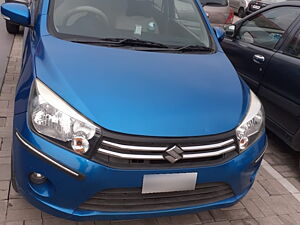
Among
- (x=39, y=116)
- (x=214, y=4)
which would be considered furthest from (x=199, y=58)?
(x=214, y=4)

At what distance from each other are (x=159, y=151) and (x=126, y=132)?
21cm

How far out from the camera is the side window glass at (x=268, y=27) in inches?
146

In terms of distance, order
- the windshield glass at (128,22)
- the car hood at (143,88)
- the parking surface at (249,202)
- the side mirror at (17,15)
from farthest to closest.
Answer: the side mirror at (17,15), the windshield glass at (128,22), the parking surface at (249,202), the car hood at (143,88)

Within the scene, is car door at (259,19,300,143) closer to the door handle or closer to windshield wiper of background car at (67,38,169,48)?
the door handle

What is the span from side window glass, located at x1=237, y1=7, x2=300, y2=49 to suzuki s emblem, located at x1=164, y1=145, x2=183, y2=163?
2.35 metres

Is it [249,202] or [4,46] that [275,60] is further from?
[4,46]

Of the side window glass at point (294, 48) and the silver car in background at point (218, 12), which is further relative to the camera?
the silver car in background at point (218, 12)

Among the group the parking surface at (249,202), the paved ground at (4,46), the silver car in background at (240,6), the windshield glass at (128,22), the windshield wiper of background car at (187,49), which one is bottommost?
the silver car in background at (240,6)

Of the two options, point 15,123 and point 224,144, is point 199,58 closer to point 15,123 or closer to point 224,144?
point 224,144

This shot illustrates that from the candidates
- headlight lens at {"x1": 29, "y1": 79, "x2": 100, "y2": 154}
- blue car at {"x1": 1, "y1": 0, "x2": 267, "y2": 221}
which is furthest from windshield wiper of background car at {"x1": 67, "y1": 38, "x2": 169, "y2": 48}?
headlight lens at {"x1": 29, "y1": 79, "x2": 100, "y2": 154}

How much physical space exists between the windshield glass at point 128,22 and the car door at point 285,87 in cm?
91

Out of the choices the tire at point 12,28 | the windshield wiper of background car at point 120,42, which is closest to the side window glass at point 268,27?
the windshield wiper of background car at point 120,42

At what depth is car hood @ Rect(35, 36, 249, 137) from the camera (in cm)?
191

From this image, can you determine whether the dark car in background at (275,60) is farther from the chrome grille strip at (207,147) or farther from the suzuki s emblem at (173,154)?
the suzuki s emblem at (173,154)
